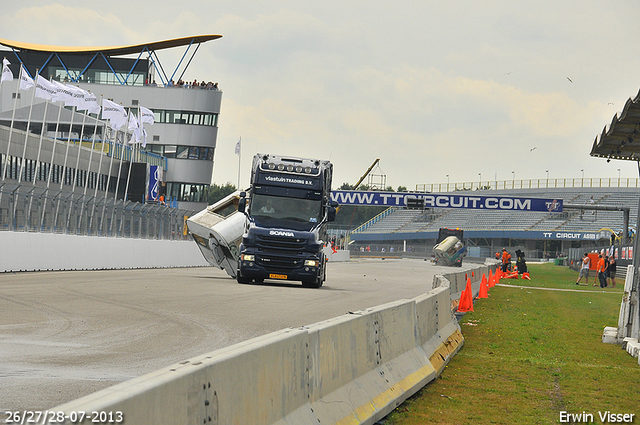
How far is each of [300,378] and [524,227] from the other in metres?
103

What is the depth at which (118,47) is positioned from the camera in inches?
3113

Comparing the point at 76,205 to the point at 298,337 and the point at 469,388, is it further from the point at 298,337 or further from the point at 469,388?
the point at 298,337

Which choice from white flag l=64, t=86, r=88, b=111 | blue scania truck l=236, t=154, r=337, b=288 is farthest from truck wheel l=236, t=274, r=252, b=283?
white flag l=64, t=86, r=88, b=111

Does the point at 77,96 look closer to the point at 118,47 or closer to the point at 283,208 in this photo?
the point at 283,208

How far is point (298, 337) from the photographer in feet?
18.3

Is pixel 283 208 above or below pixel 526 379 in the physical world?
above

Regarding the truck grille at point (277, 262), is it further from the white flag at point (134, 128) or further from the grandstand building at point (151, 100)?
the grandstand building at point (151, 100)

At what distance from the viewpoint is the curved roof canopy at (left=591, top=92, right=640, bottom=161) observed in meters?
12.2

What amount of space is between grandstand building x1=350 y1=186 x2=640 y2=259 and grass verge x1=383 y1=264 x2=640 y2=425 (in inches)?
3092

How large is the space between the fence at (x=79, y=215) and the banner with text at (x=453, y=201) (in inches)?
1367

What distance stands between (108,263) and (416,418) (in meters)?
25.2

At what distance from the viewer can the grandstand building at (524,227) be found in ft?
327

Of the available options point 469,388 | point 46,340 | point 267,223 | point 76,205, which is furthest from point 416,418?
point 76,205

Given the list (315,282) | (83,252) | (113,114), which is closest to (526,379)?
(315,282)
